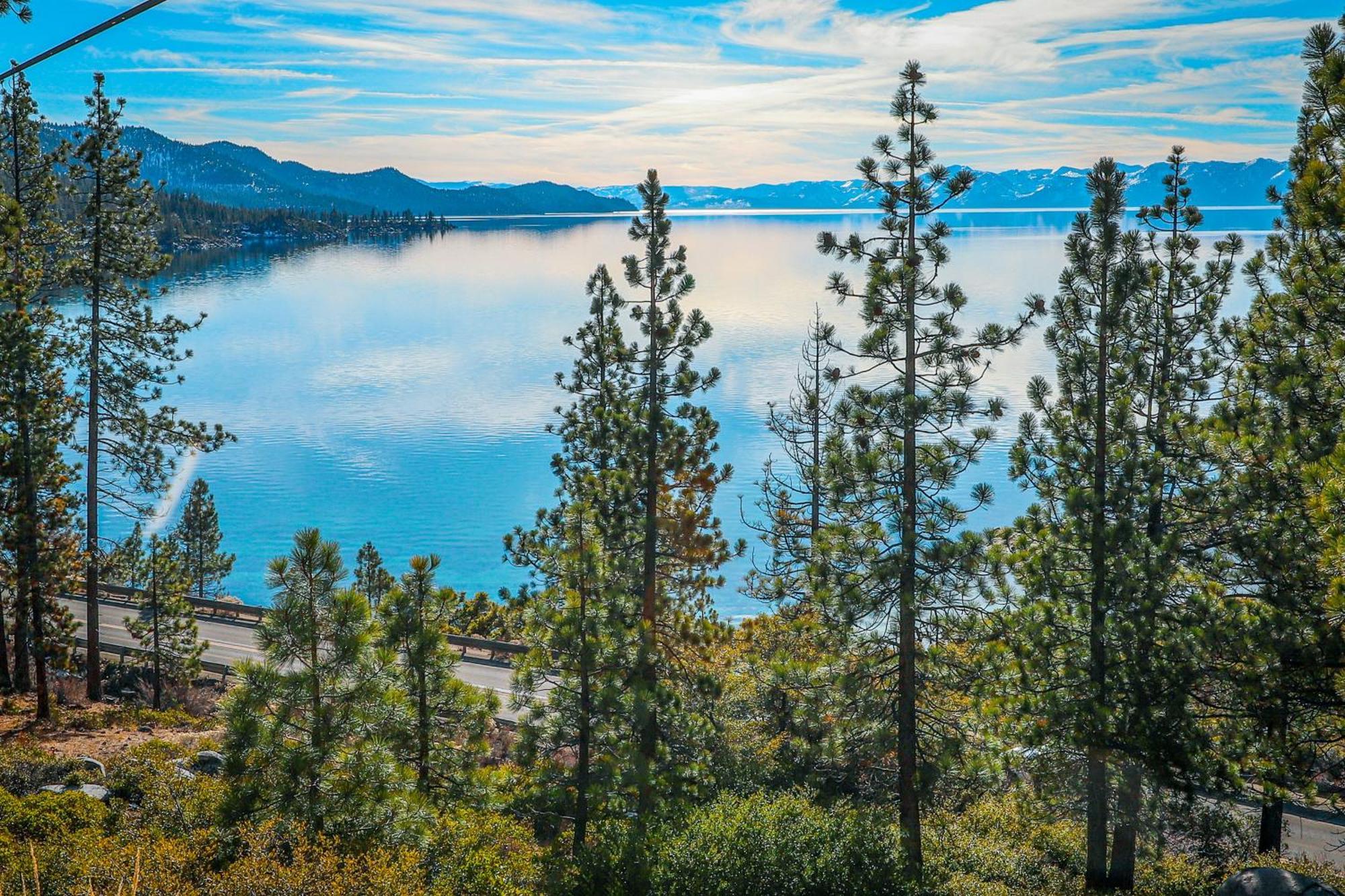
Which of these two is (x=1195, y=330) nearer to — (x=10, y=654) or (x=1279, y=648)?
(x=1279, y=648)

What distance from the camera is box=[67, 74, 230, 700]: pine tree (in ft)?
73.2

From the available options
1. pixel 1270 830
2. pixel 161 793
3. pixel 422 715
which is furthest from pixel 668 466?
pixel 1270 830

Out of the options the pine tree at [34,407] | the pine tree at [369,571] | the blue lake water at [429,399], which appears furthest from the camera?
the blue lake water at [429,399]

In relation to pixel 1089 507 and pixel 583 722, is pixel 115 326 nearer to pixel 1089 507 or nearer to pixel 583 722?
pixel 583 722

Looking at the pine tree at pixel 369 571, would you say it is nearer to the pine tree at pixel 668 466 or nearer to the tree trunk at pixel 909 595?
the pine tree at pixel 668 466

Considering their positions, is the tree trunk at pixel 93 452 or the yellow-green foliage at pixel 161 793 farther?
the tree trunk at pixel 93 452

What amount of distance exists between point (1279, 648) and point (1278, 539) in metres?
1.60

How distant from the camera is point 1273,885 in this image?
11.4 m

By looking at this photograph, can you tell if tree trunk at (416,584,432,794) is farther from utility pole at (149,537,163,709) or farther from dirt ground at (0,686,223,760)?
utility pole at (149,537,163,709)

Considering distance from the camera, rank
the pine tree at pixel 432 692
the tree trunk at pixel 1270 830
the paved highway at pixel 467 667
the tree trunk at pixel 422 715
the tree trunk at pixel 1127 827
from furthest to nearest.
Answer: the paved highway at pixel 467 667, the tree trunk at pixel 1270 830, the tree trunk at pixel 1127 827, the tree trunk at pixel 422 715, the pine tree at pixel 432 692

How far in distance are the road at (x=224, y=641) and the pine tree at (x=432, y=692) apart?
39.5 ft

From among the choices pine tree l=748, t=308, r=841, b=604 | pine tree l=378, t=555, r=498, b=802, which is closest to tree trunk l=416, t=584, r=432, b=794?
pine tree l=378, t=555, r=498, b=802

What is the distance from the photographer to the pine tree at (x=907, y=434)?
41.6ft

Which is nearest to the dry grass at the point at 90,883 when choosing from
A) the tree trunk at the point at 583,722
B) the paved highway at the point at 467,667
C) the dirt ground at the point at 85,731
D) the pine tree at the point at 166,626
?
the tree trunk at the point at 583,722
